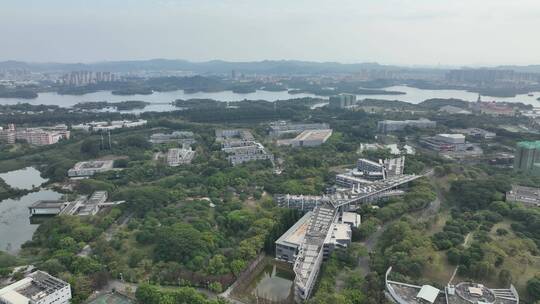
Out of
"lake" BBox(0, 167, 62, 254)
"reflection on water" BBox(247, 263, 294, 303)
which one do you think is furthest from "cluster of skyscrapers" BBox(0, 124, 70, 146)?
"reflection on water" BBox(247, 263, 294, 303)

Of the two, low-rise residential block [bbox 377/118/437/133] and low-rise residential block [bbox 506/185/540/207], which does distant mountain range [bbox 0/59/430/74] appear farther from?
low-rise residential block [bbox 506/185/540/207]

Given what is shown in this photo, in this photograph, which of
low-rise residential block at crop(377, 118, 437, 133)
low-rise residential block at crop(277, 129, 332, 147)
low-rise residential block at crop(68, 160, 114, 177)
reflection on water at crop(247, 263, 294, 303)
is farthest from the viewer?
low-rise residential block at crop(377, 118, 437, 133)

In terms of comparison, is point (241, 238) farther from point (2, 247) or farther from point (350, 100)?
point (350, 100)

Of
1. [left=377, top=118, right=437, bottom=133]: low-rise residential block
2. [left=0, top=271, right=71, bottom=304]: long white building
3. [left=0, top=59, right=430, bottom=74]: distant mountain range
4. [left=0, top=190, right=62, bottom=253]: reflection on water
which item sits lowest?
[left=0, top=190, right=62, bottom=253]: reflection on water

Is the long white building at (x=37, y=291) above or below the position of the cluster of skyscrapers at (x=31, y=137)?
below

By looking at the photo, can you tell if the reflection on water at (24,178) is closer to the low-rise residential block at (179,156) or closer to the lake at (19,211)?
the lake at (19,211)

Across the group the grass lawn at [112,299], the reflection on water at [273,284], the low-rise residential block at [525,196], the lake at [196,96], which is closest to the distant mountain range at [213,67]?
the lake at [196,96]

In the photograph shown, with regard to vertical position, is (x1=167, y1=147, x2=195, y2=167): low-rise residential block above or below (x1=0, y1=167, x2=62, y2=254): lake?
above

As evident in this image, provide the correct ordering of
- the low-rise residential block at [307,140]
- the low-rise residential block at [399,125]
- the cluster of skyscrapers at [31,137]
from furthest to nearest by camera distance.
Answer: the low-rise residential block at [399,125] → the cluster of skyscrapers at [31,137] → the low-rise residential block at [307,140]
